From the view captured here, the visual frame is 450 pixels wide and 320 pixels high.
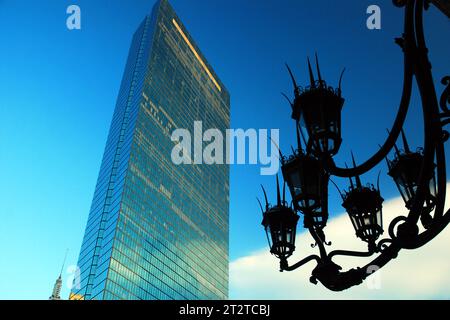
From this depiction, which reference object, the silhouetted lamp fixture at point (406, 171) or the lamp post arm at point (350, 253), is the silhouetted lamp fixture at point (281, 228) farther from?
the silhouetted lamp fixture at point (406, 171)

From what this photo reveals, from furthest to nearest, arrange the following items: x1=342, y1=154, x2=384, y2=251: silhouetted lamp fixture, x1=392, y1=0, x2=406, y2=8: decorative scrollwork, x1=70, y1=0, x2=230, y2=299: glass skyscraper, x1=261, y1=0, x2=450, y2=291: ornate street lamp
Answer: x1=70, y1=0, x2=230, y2=299: glass skyscraper, x1=342, y1=154, x2=384, y2=251: silhouetted lamp fixture, x1=392, y1=0, x2=406, y2=8: decorative scrollwork, x1=261, y1=0, x2=450, y2=291: ornate street lamp

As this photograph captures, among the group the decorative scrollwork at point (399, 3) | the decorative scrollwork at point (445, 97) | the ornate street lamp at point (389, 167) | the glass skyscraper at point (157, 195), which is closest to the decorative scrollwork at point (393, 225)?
the ornate street lamp at point (389, 167)

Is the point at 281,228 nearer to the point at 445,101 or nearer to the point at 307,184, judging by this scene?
the point at 307,184

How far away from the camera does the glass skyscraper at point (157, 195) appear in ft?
239

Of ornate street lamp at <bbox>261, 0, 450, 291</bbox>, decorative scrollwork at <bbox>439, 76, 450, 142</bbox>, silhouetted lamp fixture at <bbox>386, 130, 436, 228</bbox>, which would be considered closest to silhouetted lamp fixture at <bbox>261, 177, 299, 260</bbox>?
ornate street lamp at <bbox>261, 0, 450, 291</bbox>

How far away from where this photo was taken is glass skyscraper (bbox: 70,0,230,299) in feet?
239

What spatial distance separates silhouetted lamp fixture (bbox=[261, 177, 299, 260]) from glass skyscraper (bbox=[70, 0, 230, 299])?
6467 cm

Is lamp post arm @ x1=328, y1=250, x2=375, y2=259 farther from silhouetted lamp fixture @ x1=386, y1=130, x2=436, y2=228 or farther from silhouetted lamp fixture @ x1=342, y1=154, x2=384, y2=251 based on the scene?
silhouetted lamp fixture @ x1=386, y1=130, x2=436, y2=228

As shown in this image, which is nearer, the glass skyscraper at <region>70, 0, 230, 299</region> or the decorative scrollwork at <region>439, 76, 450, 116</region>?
the decorative scrollwork at <region>439, 76, 450, 116</region>

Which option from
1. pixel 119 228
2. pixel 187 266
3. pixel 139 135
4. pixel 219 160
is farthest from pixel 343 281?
pixel 219 160

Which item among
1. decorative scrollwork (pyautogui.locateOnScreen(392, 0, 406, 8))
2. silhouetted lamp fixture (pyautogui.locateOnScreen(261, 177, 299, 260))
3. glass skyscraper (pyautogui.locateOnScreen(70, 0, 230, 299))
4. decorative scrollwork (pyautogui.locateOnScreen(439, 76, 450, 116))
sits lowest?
silhouetted lamp fixture (pyautogui.locateOnScreen(261, 177, 299, 260))

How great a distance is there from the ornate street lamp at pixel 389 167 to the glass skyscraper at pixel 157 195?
215 feet

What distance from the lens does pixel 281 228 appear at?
5.36 m
